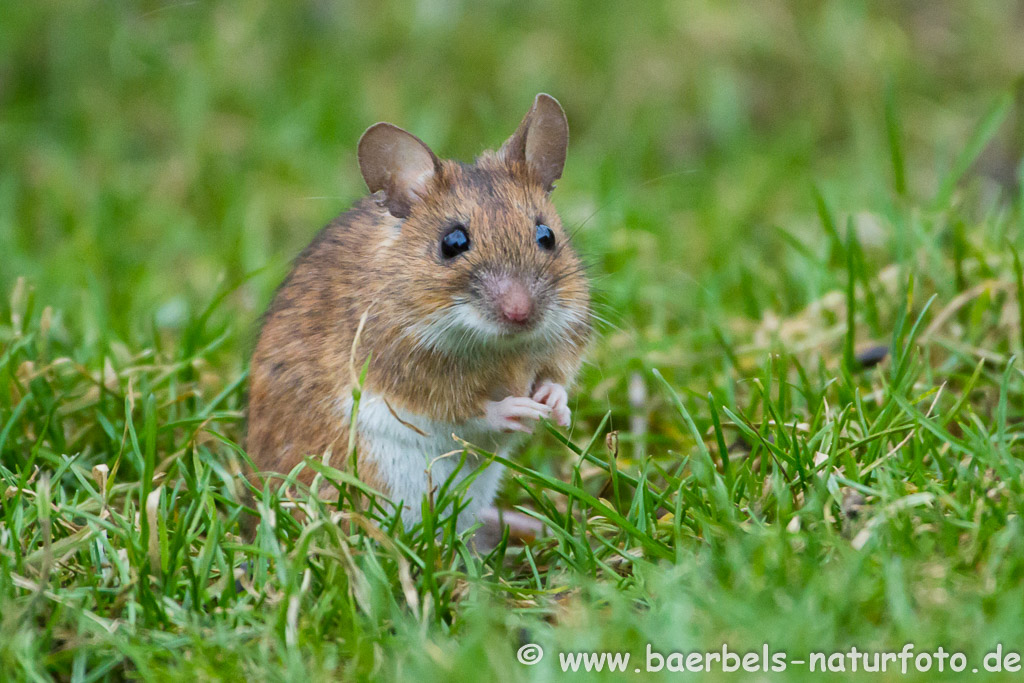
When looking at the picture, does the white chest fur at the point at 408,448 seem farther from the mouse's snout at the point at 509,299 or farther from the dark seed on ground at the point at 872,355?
the dark seed on ground at the point at 872,355

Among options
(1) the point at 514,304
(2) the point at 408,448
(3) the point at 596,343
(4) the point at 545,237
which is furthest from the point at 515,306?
(3) the point at 596,343

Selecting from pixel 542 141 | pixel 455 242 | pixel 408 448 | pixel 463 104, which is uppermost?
pixel 542 141

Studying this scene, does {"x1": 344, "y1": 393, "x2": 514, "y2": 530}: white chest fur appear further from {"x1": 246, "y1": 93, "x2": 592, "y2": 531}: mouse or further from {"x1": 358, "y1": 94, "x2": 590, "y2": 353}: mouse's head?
{"x1": 358, "y1": 94, "x2": 590, "y2": 353}: mouse's head

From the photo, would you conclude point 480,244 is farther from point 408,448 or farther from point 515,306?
point 408,448

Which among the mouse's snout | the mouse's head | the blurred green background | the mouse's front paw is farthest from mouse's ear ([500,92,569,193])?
the blurred green background

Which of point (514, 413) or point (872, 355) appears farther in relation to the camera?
point (872, 355)

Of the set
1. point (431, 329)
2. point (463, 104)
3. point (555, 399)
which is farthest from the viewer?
point (463, 104)
